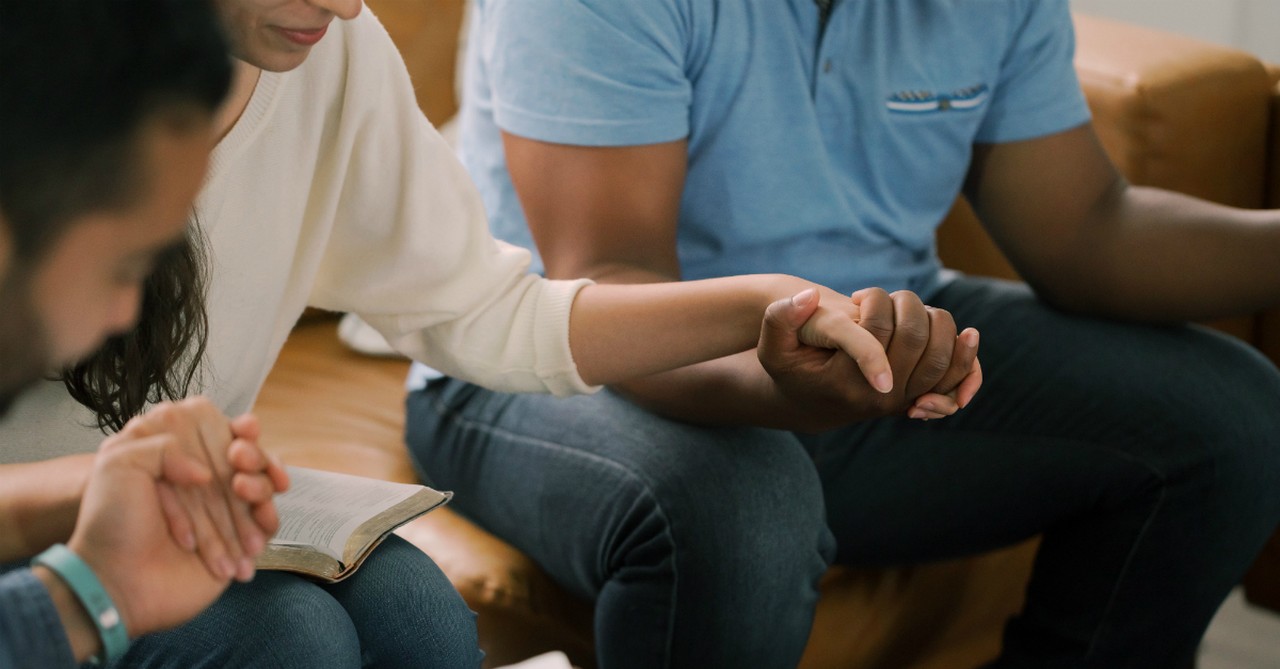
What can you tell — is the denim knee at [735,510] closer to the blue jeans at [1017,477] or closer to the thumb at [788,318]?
the blue jeans at [1017,477]

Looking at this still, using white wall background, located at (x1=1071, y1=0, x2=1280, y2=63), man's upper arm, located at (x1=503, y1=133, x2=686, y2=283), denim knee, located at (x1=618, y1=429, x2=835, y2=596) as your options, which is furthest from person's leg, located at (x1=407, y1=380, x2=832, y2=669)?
white wall background, located at (x1=1071, y1=0, x2=1280, y2=63)

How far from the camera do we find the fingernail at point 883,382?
81cm

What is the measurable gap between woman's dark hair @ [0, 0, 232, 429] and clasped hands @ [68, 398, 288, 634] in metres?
0.13

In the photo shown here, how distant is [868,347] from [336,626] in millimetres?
363

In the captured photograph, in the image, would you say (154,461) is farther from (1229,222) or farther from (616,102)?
(1229,222)

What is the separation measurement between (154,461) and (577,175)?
49 centimetres

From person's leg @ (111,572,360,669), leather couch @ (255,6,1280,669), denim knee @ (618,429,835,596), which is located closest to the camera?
person's leg @ (111,572,360,669)

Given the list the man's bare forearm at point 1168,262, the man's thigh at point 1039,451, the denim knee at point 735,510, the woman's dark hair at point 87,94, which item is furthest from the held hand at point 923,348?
the woman's dark hair at point 87,94

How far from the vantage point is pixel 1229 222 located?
1.17 m

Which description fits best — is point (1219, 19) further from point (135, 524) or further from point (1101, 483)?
point (135, 524)

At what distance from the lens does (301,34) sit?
74 cm

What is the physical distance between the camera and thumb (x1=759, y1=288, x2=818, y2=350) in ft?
2.74

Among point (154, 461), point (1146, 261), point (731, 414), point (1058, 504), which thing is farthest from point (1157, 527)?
point (154, 461)

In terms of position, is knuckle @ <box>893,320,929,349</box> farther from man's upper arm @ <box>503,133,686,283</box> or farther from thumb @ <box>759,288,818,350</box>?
man's upper arm @ <box>503,133,686,283</box>
